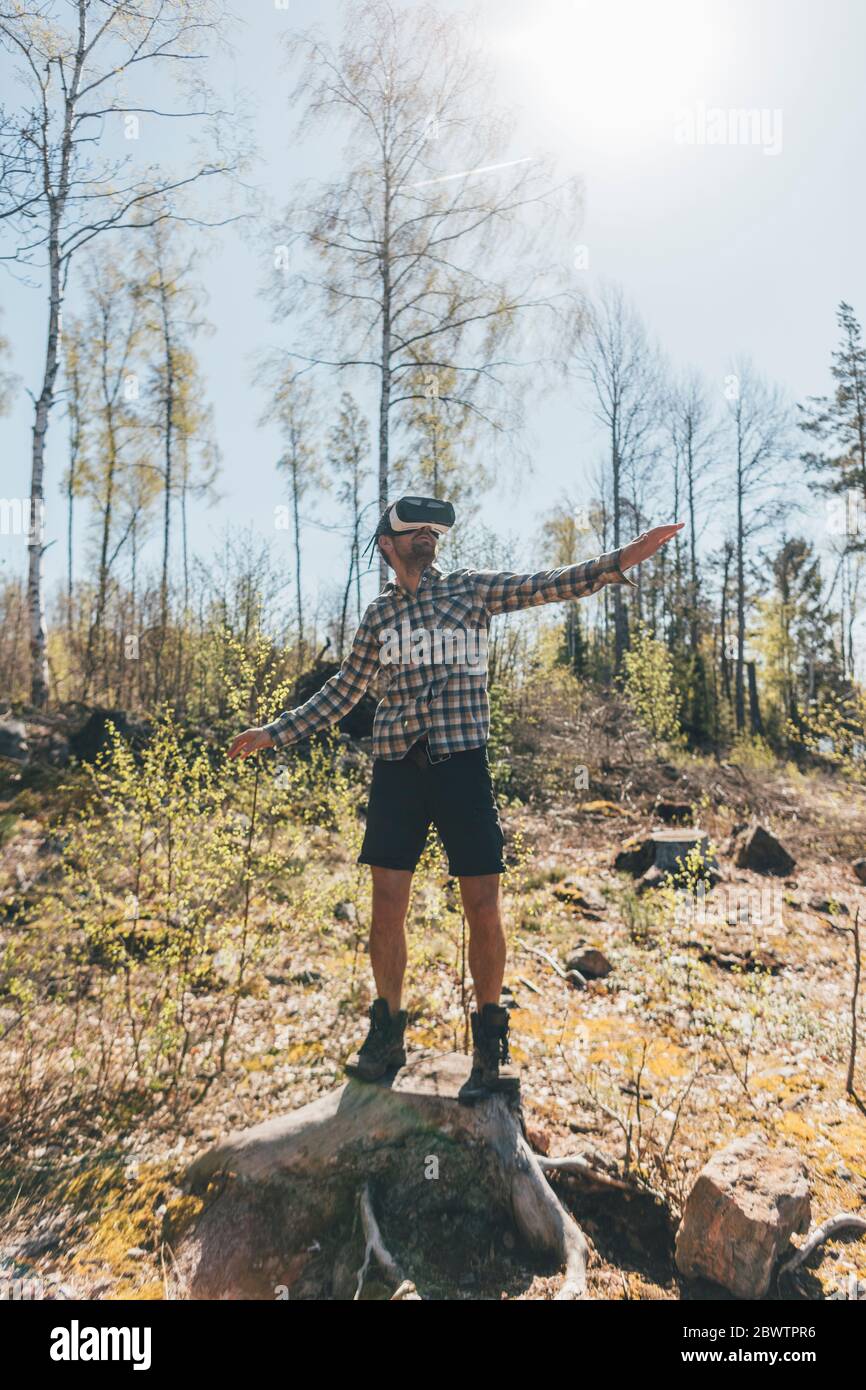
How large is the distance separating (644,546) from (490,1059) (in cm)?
183

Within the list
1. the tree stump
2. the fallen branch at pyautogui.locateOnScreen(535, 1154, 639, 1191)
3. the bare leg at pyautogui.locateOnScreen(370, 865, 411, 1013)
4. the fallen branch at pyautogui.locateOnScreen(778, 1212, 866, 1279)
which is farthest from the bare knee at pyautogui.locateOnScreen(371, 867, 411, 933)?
the fallen branch at pyautogui.locateOnScreen(778, 1212, 866, 1279)

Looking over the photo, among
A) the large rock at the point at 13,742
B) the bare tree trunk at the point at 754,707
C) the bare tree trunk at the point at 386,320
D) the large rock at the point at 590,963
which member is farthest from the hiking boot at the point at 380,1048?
the bare tree trunk at the point at 754,707

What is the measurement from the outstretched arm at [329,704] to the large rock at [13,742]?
535 centimetres

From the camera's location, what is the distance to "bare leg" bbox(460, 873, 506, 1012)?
257 centimetres

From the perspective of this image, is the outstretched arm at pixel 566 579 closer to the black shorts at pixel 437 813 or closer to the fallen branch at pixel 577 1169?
the black shorts at pixel 437 813

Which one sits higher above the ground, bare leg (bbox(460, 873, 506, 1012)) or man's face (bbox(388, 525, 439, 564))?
man's face (bbox(388, 525, 439, 564))

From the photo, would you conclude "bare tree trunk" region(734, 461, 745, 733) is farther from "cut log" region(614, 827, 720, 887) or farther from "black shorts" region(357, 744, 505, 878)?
"black shorts" region(357, 744, 505, 878)

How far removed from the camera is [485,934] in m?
2.59

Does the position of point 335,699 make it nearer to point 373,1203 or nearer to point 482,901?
point 482,901

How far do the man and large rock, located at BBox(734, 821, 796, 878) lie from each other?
585 cm

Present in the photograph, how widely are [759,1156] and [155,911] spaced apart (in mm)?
3658

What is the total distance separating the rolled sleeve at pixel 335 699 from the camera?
115 inches

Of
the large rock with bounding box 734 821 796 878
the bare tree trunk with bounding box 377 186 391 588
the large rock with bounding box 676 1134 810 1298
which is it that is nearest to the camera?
the large rock with bounding box 676 1134 810 1298
